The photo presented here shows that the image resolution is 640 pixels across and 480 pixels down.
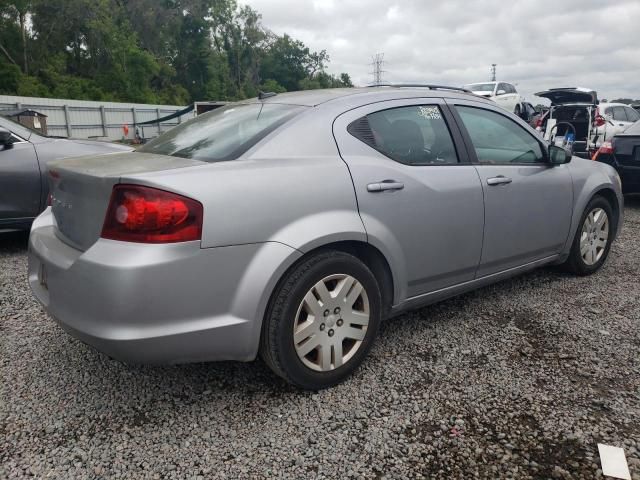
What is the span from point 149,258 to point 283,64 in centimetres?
9725

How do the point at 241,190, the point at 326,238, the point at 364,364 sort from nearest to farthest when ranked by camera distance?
the point at 241,190, the point at 326,238, the point at 364,364

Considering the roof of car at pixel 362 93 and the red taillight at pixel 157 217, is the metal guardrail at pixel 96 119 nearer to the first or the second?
the roof of car at pixel 362 93

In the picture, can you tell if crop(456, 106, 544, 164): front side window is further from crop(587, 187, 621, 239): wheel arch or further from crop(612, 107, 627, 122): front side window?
crop(612, 107, 627, 122): front side window

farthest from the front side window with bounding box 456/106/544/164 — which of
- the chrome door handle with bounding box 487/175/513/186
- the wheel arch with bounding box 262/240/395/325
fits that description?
the wheel arch with bounding box 262/240/395/325

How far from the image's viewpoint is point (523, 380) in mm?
2639

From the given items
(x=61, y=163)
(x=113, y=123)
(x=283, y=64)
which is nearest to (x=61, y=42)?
(x=113, y=123)

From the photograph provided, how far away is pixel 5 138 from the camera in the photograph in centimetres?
479

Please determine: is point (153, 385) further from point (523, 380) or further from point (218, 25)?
point (218, 25)

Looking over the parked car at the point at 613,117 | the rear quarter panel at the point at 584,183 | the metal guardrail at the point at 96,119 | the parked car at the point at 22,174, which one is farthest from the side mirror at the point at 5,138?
the metal guardrail at the point at 96,119

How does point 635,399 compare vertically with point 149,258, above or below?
below

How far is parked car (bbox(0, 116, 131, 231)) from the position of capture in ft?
15.8

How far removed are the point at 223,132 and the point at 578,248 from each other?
295 centimetres

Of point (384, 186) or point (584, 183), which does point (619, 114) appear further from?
point (384, 186)

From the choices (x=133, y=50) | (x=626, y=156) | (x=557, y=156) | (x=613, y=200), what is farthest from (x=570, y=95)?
(x=133, y=50)
